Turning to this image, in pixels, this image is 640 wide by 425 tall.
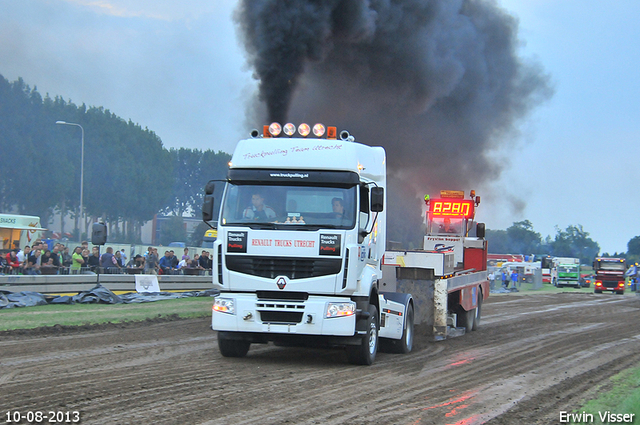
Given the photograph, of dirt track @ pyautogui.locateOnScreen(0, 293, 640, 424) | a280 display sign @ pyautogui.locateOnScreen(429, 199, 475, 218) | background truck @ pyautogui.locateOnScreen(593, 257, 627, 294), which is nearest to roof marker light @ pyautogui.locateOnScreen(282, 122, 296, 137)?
dirt track @ pyautogui.locateOnScreen(0, 293, 640, 424)

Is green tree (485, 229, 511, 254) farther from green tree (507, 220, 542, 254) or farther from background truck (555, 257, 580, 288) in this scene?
background truck (555, 257, 580, 288)

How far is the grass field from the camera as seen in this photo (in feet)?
45.8

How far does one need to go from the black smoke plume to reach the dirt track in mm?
10550

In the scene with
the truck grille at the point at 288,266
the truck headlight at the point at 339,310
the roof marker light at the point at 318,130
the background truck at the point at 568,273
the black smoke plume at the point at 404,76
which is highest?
the black smoke plume at the point at 404,76

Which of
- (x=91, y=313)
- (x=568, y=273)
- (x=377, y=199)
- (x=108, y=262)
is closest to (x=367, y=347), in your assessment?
(x=377, y=199)

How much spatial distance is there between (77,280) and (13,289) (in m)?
2.16

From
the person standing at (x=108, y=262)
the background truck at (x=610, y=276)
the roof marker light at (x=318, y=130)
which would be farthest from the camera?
the background truck at (x=610, y=276)

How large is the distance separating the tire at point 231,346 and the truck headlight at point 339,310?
5.12 feet

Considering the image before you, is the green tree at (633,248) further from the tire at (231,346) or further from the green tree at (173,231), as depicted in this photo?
the tire at (231,346)

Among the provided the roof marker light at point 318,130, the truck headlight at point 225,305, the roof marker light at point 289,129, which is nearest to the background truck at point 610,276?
the roof marker light at point 318,130

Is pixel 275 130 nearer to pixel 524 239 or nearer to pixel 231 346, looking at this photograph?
pixel 231 346

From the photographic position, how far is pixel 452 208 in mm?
19609

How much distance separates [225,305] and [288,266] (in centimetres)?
109

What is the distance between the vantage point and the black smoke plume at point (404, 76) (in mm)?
21328
